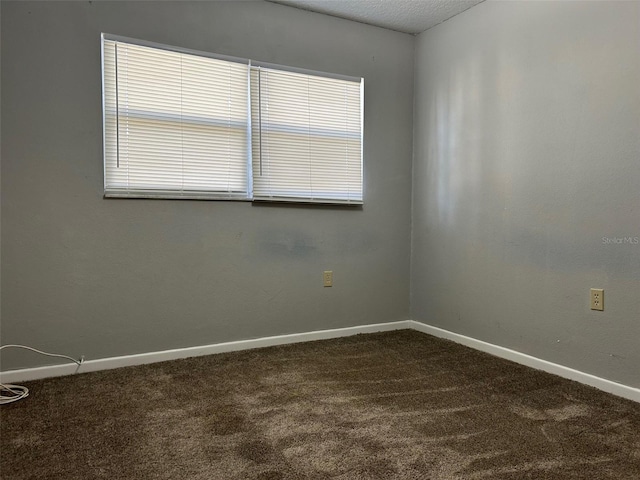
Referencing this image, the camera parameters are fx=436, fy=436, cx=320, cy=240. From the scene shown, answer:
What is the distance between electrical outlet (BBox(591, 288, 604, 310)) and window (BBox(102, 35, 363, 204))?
1.60 m

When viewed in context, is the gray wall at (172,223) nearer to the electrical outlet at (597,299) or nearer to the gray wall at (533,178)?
the gray wall at (533,178)

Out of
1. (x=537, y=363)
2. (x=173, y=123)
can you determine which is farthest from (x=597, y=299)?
(x=173, y=123)

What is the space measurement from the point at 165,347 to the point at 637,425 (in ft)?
7.81

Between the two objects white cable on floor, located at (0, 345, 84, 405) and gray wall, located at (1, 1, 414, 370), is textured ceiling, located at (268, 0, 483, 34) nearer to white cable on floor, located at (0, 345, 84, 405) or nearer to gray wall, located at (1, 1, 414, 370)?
gray wall, located at (1, 1, 414, 370)

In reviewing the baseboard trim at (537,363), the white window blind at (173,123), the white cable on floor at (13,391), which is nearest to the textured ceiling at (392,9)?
the white window blind at (173,123)

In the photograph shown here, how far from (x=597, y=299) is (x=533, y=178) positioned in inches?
29.0

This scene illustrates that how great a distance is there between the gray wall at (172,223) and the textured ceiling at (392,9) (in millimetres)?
75

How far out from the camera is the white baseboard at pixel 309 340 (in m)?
2.22

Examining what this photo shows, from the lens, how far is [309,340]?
3047 millimetres

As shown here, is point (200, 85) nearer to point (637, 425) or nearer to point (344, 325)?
point (344, 325)

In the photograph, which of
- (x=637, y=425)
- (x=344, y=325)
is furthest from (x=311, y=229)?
(x=637, y=425)

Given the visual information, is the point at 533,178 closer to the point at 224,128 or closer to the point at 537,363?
the point at 537,363

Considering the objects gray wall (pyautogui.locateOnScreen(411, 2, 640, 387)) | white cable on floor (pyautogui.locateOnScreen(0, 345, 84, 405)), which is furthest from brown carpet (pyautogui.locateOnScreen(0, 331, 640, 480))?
gray wall (pyautogui.locateOnScreen(411, 2, 640, 387))

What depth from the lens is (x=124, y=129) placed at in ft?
8.08
